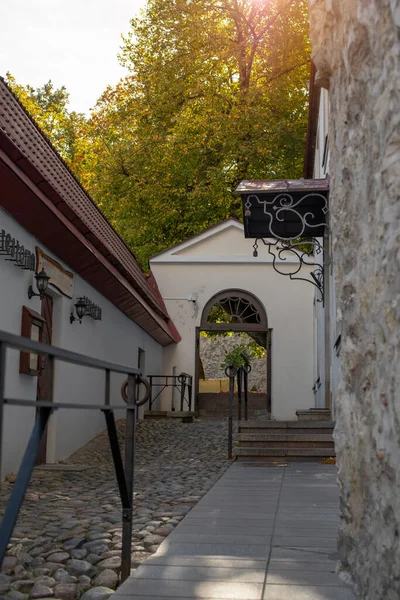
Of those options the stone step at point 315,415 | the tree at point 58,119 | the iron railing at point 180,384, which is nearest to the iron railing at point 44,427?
the stone step at point 315,415

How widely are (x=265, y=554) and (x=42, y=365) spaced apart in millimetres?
5416

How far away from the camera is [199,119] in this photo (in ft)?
72.6

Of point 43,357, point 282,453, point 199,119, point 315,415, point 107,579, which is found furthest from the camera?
point 199,119

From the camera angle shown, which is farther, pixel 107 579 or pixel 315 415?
pixel 315 415

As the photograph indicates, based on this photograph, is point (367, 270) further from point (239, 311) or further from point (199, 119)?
point (199, 119)

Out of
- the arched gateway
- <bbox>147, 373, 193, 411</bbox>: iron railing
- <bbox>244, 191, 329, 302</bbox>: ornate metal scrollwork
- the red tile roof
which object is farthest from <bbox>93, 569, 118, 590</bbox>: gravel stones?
the arched gateway

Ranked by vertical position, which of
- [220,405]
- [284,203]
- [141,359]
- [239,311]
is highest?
[284,203]

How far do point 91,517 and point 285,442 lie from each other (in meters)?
4.43

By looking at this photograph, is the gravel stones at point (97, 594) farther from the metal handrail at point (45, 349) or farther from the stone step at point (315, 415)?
the stone step at point (315, 415)

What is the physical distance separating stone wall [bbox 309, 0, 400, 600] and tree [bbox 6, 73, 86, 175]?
936 inches

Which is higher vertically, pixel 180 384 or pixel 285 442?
pixel 180 384

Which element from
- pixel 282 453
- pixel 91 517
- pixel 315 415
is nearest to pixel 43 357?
pixel 282 453

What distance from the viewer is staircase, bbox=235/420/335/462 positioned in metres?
8.91

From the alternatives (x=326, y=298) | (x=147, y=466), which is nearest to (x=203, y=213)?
(x=326, y=298)
